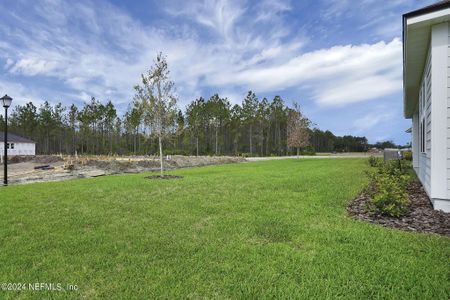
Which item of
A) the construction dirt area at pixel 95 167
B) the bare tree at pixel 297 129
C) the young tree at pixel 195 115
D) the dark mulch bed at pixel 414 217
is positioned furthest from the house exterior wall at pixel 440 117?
the young tree at pixel 195 115

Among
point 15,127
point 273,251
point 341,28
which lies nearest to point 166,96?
point 341,28

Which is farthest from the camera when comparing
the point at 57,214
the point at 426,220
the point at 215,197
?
the point at 215,197

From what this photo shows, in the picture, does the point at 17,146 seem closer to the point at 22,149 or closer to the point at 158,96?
the point at 22,149

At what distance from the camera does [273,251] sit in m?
3.43

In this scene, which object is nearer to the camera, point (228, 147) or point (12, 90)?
point (12, 90)

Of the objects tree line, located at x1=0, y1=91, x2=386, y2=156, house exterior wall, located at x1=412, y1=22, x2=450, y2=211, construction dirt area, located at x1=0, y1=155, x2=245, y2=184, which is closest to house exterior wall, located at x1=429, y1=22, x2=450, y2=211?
house exterior wall, located at x1=412, y1=22, x2=450, y2=211

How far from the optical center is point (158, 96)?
13.2m

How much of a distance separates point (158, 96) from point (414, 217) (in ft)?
36.8

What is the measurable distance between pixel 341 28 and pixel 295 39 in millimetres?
3222

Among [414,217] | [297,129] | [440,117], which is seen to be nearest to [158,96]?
[440,117]

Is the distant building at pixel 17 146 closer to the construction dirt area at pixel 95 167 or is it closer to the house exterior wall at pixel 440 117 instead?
the construction dirt area at pixel 95 167

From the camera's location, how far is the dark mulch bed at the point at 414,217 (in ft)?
14.6

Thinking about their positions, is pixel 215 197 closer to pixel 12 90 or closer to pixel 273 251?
pixel 273 251

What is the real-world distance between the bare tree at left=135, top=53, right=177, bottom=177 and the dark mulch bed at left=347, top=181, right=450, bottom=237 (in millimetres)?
9465
